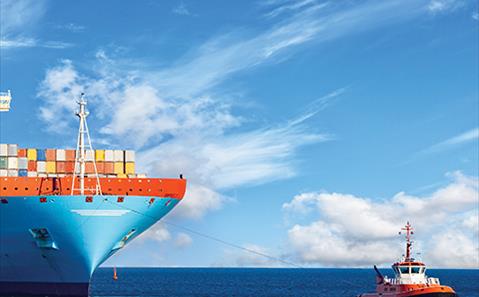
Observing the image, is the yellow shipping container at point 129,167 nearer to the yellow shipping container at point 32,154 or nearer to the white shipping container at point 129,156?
the white shipping container at point 129,156

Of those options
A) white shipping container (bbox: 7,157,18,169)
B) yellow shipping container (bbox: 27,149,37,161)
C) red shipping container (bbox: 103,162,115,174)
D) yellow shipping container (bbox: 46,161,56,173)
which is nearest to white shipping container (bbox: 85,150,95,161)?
red shipping container (bbox: 103,162,115,174)

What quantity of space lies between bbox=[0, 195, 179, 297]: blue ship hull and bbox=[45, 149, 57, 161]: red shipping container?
3526mm

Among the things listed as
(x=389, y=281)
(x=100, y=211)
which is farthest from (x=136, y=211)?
(x=389, y=281)

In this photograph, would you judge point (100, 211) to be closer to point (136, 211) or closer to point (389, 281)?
point (136, 211)

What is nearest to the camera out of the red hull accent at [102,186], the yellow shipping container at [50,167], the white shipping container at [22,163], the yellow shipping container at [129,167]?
the red hull accent at [102,186]

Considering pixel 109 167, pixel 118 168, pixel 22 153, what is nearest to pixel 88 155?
pixel 109 167

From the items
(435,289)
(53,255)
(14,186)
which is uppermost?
(14,186)

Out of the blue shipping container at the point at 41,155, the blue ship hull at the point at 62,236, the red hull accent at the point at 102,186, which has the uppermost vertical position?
the blue shipping container at the point at 41,155

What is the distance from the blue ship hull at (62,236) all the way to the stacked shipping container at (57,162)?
97.3 inches

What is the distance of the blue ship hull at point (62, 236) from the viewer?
151 ft

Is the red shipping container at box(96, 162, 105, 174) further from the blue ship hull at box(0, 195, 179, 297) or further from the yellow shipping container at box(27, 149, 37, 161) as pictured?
the yellow shipping container at box(27, 149, 37, 161)

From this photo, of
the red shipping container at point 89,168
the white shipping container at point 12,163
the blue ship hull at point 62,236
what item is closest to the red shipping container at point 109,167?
the red shipping container at point 89,168

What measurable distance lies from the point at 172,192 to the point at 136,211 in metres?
3.24

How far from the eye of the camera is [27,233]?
4706 centimetres
